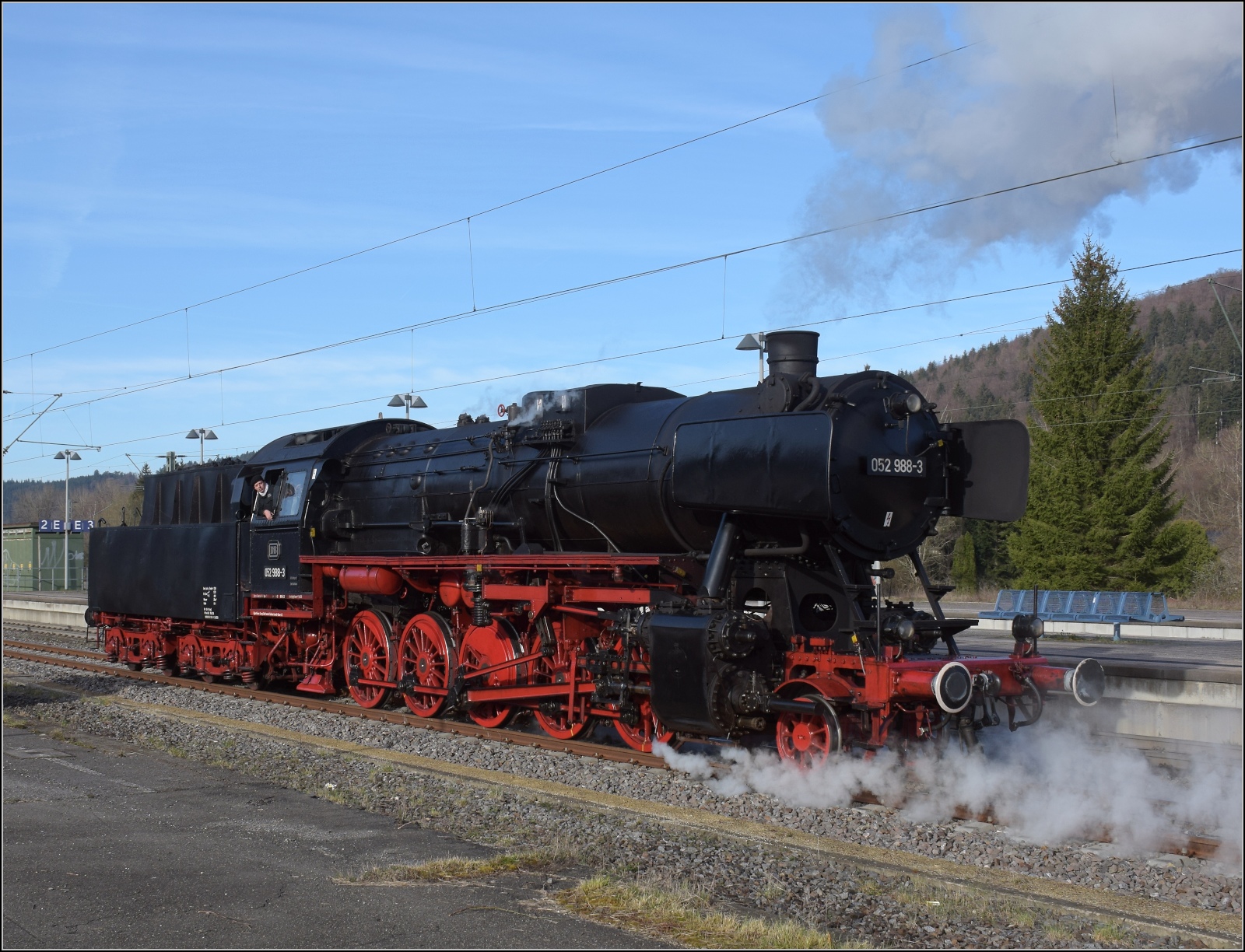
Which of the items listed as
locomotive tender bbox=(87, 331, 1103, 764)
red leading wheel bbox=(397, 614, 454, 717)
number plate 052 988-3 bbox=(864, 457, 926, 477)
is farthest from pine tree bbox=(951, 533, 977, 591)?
number plate 052 988-3 bbox=(864, 457, 926, 477)

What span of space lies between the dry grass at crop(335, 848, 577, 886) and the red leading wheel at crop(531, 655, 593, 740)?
4.27 metres

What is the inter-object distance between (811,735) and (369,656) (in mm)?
7045

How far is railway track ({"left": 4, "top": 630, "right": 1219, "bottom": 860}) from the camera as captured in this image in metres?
8.10

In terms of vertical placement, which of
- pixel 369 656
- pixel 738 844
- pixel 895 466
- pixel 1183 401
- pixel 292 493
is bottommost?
pixel 738 844

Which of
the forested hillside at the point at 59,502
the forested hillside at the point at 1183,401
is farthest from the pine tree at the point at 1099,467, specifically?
the forested hillside at the point at 59,502

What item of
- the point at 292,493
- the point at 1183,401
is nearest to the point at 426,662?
the point at 292,493

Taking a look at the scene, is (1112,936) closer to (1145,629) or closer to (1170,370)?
(1145,629)

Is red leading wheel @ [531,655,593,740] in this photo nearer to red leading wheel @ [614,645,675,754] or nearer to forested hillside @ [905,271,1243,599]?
red leading wheel @ [614,645,675,754]

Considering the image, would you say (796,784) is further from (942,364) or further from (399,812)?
(942,364)

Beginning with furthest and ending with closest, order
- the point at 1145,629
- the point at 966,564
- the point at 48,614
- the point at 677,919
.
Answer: the point at 966,564 < the point at 48,614 < the point at 1145,629 < the point at 677,919

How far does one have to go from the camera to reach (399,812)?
8.21 meters

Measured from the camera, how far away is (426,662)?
13117 mm

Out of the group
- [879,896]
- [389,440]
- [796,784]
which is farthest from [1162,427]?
[879,896]

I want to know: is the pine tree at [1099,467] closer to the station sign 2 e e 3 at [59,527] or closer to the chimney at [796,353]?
the chimney at [796,353]
